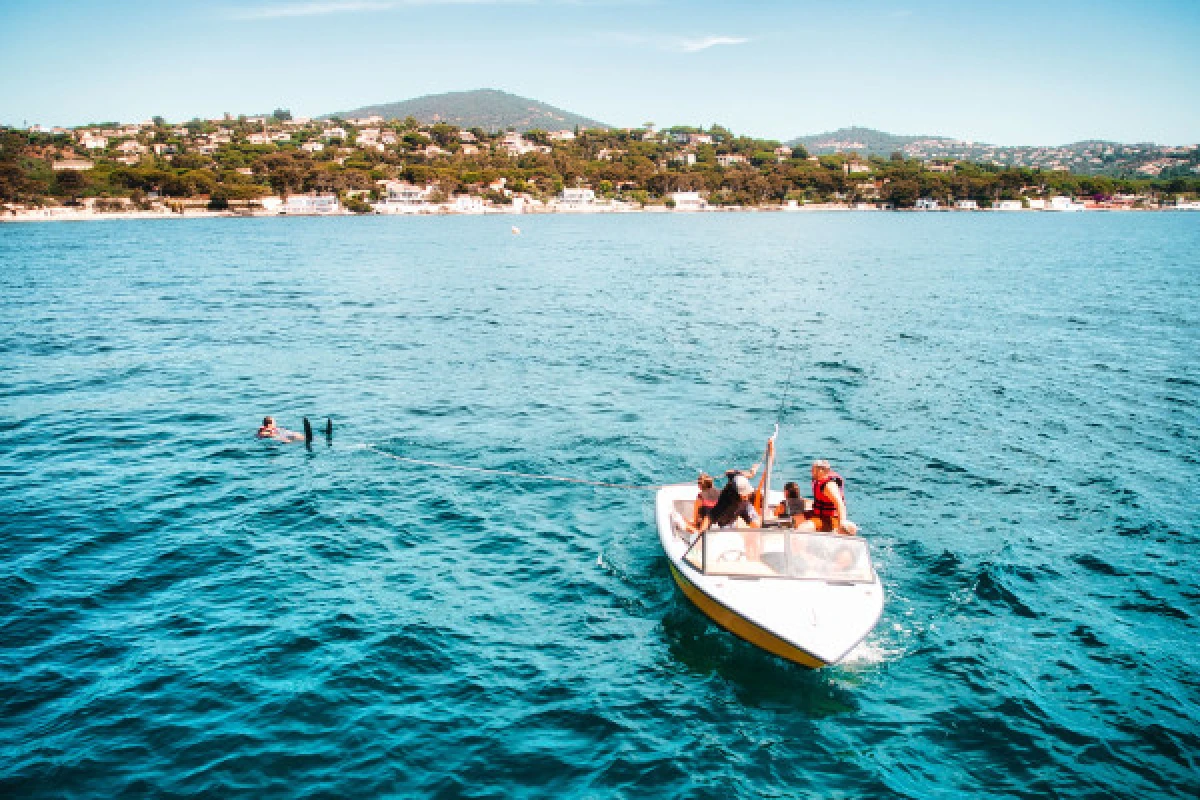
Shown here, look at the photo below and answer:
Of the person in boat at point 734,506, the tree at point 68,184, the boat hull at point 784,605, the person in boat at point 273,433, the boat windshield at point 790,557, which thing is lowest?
the person in boat at point 273,433

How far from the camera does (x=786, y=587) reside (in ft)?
43.7

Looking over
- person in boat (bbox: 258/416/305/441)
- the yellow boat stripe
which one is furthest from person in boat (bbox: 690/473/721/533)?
person in boat (bbox: 258/416/305/441)

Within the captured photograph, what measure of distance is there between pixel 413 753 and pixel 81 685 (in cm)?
611

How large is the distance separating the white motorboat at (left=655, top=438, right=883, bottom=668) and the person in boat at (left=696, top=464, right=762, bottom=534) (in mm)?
399

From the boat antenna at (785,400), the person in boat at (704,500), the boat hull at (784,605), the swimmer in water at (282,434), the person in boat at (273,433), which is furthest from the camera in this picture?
the boat antenna at (785,400)

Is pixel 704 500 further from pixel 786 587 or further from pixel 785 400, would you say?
pixel 785 400

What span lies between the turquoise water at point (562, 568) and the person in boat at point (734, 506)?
1962 mm

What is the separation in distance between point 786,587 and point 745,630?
3.42ft

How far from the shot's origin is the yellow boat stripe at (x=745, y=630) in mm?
12305

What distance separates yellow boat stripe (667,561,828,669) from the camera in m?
12.3

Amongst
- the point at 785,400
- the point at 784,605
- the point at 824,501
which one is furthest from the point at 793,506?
the point at 785,400

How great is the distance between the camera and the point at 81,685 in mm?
12891

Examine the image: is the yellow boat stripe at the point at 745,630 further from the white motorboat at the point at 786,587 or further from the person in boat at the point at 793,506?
the person in boat at the point at 793,506

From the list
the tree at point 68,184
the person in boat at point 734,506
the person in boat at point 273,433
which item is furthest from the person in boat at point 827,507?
the tree at point 68,184
